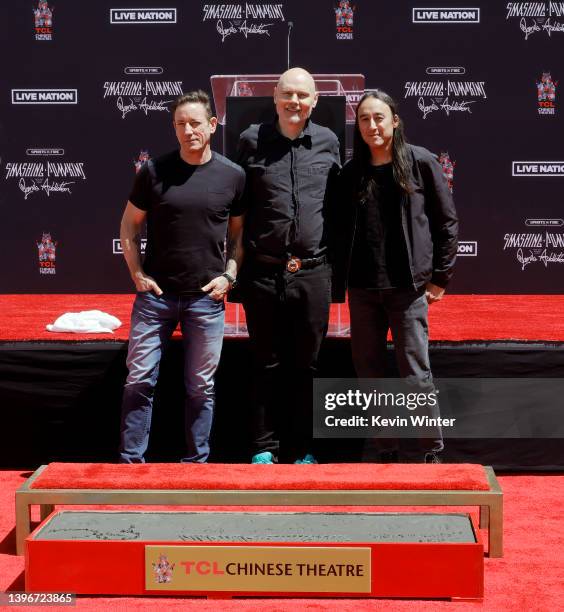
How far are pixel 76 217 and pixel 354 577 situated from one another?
4.07 metres

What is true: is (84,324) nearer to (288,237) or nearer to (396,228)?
(288,237)

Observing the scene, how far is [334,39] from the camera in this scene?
18.3ft

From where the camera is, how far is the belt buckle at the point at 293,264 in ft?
9.67

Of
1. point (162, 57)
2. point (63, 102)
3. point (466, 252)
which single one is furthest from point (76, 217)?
point (466, 252)

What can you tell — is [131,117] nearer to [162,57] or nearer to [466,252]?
[162,57]

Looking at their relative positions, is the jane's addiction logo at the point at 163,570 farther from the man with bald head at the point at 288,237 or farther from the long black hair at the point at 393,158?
the long black hair at the point at 393,158

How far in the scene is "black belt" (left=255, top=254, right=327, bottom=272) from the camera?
116 inches

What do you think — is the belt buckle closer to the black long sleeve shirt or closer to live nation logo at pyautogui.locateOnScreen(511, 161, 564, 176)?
the black long sleeve shirt

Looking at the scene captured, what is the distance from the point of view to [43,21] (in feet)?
18.7

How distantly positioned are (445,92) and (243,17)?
1.35m

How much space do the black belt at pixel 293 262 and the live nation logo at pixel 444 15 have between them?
3.14 metres

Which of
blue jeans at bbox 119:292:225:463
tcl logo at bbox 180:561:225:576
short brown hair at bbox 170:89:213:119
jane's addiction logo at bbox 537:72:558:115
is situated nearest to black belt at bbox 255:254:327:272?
blue jeans at bbox 119:292:225:463

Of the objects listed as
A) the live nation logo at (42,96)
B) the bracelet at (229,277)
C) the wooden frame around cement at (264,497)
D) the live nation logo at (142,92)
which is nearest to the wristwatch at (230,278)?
the bracelet at (229,277)

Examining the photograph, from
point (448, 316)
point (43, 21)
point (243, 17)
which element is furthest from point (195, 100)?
point (43, 21)
